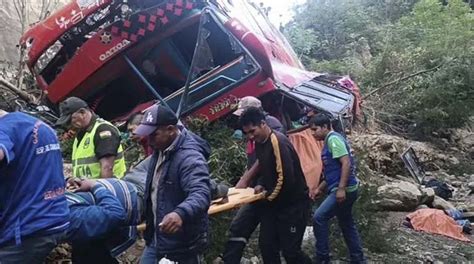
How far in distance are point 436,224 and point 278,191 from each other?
11.3ft

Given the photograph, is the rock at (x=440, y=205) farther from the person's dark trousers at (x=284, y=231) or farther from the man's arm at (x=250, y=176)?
the man's arm at (x=250, y=176)

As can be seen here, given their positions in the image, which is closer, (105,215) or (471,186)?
(105,215)

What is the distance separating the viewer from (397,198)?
25.7 feet

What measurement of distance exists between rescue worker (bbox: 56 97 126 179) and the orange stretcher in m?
0.70

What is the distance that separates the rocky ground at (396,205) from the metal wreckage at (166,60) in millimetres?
1097

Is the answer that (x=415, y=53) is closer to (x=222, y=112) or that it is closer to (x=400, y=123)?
(x=400, y=123)

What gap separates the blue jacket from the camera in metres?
3.05

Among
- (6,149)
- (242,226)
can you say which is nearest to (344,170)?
(242,226)

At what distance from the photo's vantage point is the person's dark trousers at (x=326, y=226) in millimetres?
4953

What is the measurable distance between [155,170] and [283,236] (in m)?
1.45

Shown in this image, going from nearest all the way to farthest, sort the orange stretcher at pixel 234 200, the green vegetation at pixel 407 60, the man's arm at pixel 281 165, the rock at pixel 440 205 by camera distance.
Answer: the orange stretcher at pixel 234 200, the man's arm at pixel 281 165, the rock at pixel 440 205, the green vegetation at pixel 407 60

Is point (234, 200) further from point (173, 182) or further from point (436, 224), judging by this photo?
point (436, 224)

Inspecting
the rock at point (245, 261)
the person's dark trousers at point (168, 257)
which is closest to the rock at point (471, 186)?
the rock at point (245, 261)

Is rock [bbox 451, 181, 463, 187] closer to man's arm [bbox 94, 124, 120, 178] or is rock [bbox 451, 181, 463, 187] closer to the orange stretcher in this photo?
the orange stretcher
